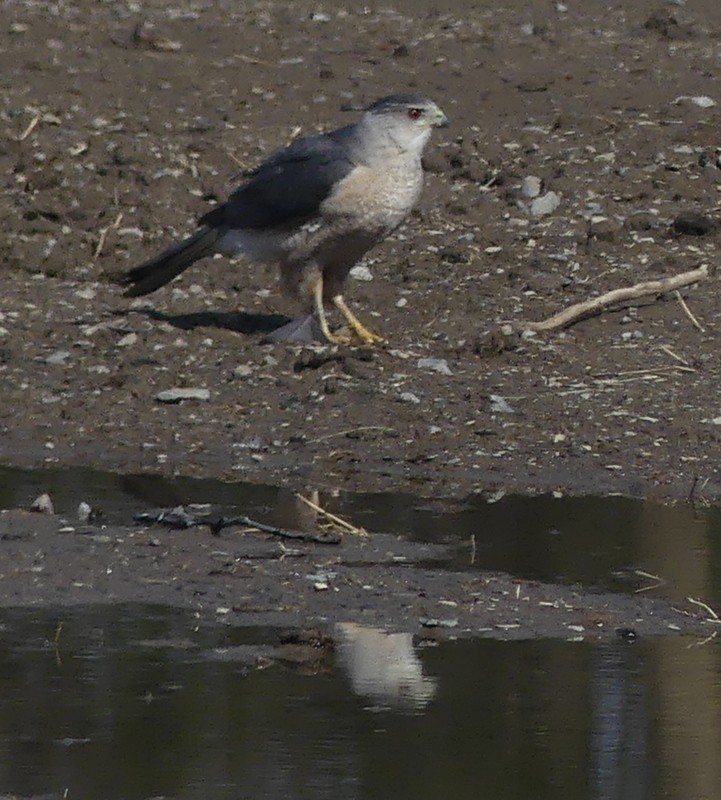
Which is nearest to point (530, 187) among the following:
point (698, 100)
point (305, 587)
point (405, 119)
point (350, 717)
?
point (698, 100)

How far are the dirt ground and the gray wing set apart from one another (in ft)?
1.69

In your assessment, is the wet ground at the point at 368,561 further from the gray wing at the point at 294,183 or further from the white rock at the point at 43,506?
the gray wing at the point at 294,183

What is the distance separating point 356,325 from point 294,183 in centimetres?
65

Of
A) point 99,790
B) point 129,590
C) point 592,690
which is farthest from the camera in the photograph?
point 129,590

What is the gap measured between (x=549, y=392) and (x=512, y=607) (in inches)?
104

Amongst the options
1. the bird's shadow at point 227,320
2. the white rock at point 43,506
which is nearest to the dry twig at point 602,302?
the bird's shadow at point 227,320

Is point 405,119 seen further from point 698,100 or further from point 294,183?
point 698,100

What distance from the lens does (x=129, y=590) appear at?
585 centimetres

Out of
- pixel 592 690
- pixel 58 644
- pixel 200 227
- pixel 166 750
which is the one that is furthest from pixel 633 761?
pixel 200 227

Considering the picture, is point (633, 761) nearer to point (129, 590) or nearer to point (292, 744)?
point (292, 744)

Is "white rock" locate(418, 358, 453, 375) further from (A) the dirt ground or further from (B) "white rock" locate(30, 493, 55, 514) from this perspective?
(B) "white rock" locate(30, 493, 55, 514)

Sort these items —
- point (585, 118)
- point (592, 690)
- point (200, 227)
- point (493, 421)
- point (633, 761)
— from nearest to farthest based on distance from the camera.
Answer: point (633, 761), point (592, 690), point (493, 421), point (200, 227), point (585, 118)

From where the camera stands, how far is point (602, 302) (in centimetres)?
912

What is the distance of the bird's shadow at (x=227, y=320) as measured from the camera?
359 inches
